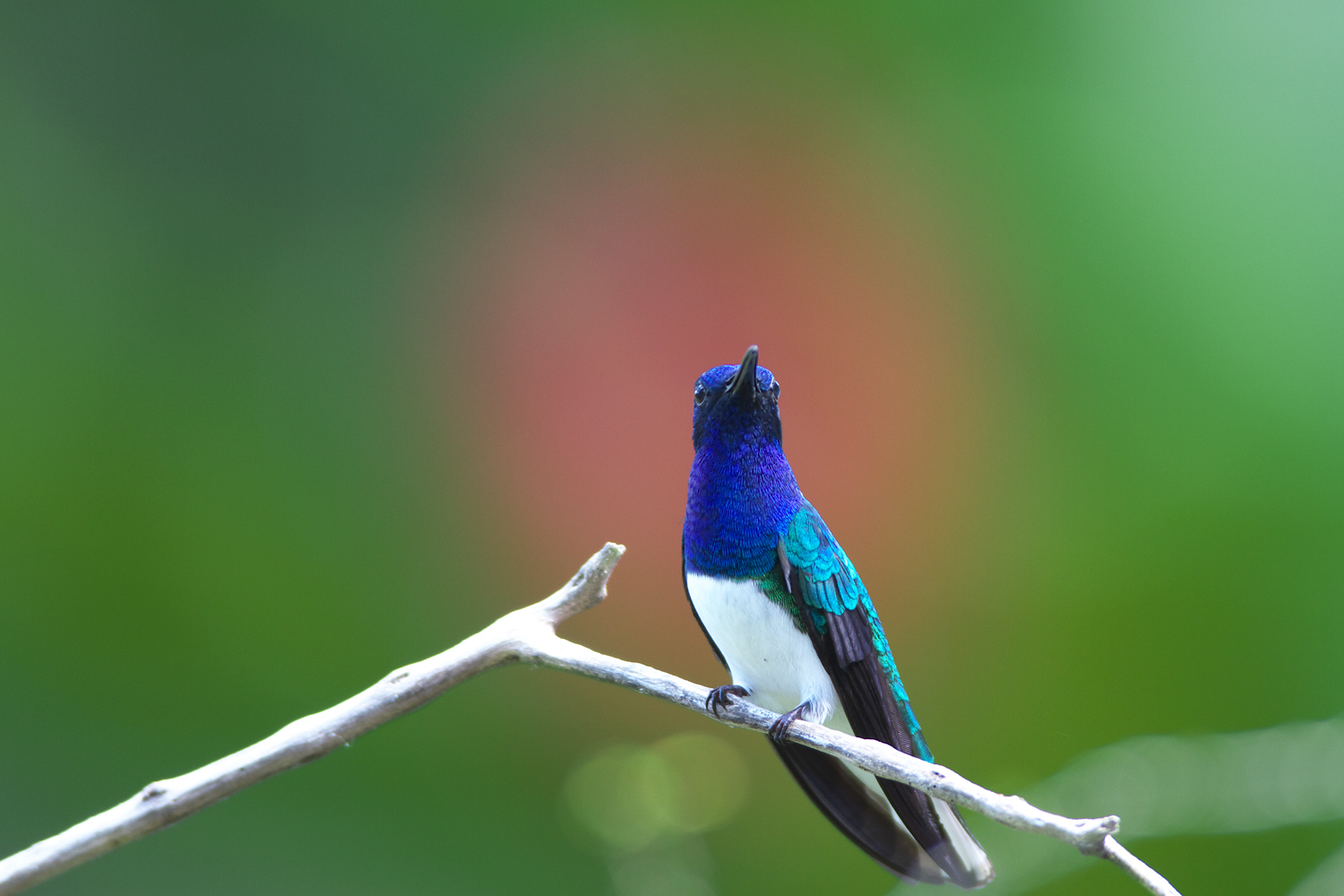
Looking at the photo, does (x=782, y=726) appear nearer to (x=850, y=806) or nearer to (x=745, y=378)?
(x=850, y=806)

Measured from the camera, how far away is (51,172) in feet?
7.78

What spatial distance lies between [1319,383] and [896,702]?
1.77m

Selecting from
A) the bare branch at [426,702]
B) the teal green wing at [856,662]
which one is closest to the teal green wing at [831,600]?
Result: the teal green wing at [856,662]

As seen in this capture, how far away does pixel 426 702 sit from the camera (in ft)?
3.27

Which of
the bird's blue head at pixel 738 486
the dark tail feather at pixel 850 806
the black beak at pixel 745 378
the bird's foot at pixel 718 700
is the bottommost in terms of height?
the dark tail feather at pixel 850 806

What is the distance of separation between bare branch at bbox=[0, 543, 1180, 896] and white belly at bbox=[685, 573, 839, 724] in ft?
0.26

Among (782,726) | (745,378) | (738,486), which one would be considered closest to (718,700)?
(782,726)

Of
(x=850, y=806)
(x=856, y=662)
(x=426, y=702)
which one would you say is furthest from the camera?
(x=850, y=806)

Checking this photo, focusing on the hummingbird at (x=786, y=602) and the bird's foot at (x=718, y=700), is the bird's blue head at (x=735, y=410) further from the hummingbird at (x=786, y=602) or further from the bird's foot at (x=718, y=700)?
the bird's foot at (x=718, y=700)

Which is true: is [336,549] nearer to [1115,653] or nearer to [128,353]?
[128,353]

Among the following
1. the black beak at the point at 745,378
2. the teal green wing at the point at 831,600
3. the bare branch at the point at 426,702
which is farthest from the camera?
the teal green wing at the point at 831,600

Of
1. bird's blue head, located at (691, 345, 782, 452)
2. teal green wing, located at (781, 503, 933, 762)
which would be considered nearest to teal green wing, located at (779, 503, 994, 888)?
teal green wing, located at (781, 503, 933, 762)

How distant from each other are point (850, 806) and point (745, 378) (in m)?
0.53

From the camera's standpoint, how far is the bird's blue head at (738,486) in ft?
3.66
